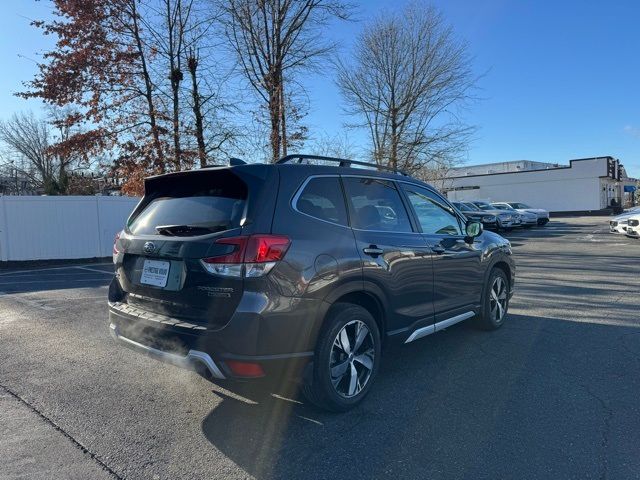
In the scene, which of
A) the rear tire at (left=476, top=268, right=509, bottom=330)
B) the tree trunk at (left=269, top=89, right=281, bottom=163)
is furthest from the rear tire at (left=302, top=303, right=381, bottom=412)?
the tree trunk at (left=269, top=89, right=281, bottom=163)

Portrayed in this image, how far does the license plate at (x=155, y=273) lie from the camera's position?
3.39 meters

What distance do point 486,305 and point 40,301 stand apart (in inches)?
290

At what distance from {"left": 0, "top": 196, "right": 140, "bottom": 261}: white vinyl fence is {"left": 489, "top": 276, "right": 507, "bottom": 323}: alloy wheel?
48.5ft

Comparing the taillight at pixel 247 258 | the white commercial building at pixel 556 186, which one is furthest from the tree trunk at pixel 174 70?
the white commercial building at pixel 556 186

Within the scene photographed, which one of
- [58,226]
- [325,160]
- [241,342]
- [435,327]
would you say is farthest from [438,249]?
[58,226]

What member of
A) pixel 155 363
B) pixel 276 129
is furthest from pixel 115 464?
pixel 276 129

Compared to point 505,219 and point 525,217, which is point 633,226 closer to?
point 505,219

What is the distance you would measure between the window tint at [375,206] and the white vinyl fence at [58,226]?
49.1 ft

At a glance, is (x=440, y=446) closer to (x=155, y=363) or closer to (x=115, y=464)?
(x=115, y=464)

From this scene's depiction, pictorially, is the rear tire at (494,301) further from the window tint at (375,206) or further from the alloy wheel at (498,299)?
the window tint at (375,206)

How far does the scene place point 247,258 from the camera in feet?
9.95

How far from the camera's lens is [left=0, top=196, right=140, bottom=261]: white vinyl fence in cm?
1523

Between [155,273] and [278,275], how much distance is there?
1024 mm

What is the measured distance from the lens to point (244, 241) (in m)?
3.06
